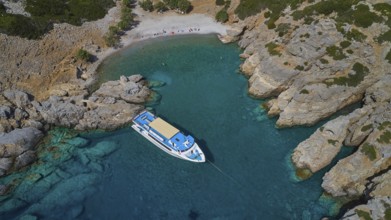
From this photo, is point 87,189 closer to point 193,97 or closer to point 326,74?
point 193,97

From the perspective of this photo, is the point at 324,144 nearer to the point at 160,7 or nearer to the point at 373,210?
the point at 373,210

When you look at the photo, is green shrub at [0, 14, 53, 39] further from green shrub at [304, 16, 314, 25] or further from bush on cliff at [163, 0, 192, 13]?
green shrub at [304, 16, 314, 25]

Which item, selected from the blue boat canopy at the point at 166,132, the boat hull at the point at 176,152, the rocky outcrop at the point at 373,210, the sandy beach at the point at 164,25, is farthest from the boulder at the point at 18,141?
the rocky outcrop at the point at 373,210

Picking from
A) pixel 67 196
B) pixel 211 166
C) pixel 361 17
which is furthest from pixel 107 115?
pixel 361 17

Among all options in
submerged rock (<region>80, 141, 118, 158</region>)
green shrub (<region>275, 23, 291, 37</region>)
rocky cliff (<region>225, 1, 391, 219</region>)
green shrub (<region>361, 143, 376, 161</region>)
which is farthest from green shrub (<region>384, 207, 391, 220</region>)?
green shrub (<region>275, 23, 291, 37</region>)

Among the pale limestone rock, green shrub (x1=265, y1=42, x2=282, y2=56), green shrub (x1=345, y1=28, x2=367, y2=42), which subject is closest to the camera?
the pale limestone rock

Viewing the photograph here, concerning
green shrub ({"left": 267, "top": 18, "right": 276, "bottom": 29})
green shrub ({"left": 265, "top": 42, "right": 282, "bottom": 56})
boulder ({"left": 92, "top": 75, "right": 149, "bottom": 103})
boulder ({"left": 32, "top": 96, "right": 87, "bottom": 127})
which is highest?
green shrub ({"left": 267, "top": 18, "right": 276, "bottom": 29})
